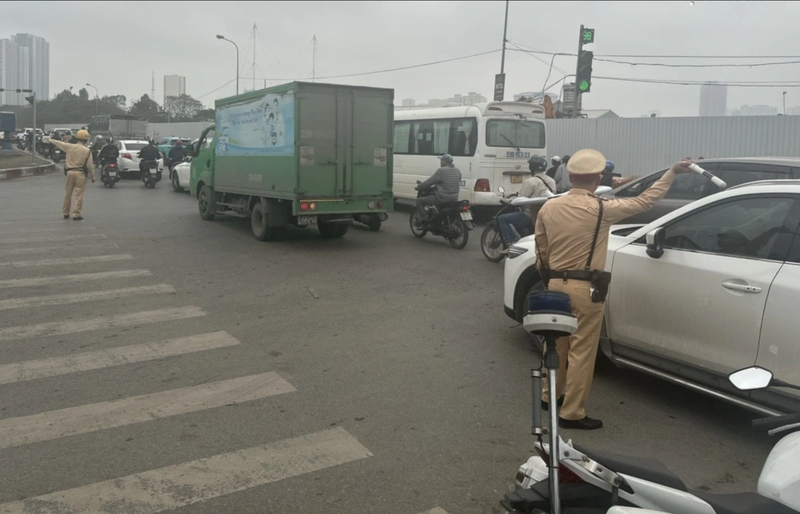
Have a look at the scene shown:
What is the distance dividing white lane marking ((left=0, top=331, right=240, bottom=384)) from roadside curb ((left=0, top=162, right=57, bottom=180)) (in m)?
25.2

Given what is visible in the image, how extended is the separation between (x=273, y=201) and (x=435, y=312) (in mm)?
5691

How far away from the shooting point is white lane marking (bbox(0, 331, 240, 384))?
220 inches

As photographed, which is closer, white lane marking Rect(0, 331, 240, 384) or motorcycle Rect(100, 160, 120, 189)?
white lane marking Rect(0, 331, 240, 384)

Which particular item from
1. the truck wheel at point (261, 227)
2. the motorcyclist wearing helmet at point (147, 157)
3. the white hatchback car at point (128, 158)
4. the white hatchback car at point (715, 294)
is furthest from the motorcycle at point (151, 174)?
the white hatchback car at point (715, 294)

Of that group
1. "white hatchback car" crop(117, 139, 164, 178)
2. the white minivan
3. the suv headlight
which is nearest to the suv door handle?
the suv headlight

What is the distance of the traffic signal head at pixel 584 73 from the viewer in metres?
18.1

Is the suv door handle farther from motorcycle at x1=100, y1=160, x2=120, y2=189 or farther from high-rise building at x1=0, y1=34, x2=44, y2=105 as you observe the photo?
high-rise building at x1=0, y1=34, x2=44, y2=105

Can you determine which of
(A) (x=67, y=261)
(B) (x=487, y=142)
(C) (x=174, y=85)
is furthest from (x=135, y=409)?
(C) (x=174, y=85)

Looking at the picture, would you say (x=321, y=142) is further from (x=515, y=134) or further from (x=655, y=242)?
(x=655, y=242)

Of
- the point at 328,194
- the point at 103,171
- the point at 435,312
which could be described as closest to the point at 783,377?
the point at 435,312

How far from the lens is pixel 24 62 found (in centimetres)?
4803

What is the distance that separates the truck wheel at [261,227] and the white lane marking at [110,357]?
235 inches

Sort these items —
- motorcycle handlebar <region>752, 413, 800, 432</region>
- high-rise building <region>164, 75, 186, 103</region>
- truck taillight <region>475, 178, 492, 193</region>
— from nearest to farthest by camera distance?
motorcycle handlebar <region>752, 413, 800, 432</region> → truck taillight <region>475, 178, 492, 193</region> → high-rise building <region>164, 75, 186, 103</region>

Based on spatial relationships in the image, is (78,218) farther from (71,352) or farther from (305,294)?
(71,352)
